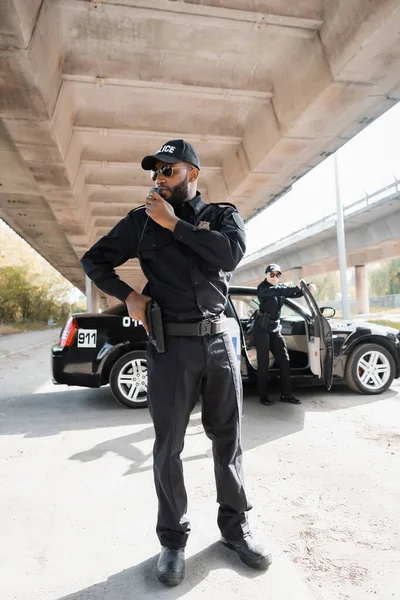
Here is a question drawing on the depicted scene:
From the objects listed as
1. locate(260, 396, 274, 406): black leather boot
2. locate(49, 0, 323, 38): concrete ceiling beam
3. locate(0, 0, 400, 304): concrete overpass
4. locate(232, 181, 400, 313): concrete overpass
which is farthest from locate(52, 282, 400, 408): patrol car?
locate(232, 181, 400, 313): concrete overpass

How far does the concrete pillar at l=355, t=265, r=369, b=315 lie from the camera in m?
32.8

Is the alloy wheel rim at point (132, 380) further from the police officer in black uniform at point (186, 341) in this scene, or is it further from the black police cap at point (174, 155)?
the black police cap at point (174, 155)

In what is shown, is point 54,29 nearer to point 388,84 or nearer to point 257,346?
point 388,84

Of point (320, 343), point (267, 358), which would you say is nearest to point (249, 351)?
point (267, 358)

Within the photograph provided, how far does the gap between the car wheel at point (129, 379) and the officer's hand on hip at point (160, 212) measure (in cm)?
367

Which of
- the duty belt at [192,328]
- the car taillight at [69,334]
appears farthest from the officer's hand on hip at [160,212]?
the car taillight at [69,334]

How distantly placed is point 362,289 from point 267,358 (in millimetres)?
29959

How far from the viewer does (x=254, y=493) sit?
3.03 metres

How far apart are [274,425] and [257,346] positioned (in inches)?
47.7

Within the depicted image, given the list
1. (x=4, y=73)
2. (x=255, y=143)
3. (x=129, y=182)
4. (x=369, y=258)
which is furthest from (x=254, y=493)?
(x=369, y=258)

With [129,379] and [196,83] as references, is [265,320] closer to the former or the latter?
[129,379]

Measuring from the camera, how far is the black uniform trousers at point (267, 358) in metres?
5.62

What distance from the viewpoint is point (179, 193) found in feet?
7.72

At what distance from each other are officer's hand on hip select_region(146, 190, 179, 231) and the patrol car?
3136mm
